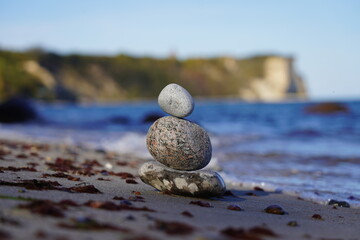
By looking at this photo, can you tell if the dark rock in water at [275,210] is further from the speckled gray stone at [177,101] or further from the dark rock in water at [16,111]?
the dark rock in water at [16,111]

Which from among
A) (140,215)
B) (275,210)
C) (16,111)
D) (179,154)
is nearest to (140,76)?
(16,111)

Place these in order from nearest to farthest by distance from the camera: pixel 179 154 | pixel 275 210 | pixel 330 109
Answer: pixel 275 210 < pixel 179 154 < pixel 330 109

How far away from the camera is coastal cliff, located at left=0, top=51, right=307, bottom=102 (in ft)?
420

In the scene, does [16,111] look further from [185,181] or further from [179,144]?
[185,181]

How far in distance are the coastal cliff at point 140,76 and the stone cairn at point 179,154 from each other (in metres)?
108

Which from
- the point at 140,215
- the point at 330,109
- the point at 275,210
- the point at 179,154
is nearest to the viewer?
the point at 140,215

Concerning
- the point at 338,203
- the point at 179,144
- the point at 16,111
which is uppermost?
the point at 179,144

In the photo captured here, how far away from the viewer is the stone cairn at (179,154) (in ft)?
21.4

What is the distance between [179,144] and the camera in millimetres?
6582

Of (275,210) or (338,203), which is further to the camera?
(338,203)

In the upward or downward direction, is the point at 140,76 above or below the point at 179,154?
above

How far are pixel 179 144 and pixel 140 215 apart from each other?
7.11 feet

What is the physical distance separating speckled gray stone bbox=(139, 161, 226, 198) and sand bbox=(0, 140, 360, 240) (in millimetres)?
141

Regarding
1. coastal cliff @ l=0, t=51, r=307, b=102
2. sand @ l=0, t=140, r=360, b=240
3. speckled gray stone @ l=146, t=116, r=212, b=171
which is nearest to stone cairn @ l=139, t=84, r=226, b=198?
speckled gray stone @ l=146, t=116, r=212, b=171
